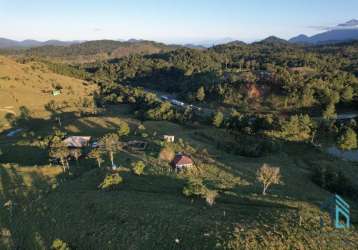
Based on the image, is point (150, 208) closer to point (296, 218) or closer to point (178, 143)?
point (296, 218)

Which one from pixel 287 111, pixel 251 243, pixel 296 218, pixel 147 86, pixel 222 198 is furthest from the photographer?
pixel 147 86

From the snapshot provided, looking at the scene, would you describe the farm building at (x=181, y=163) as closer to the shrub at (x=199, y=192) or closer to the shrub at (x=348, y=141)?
the shrub at (x=199, y=192)

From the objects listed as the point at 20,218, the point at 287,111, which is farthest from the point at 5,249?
the point at 287,111

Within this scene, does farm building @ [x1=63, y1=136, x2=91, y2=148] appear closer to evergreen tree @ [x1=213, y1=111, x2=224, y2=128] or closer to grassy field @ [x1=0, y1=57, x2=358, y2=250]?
grassy field @ [x1=0, y1=57, x2=358, y2=250]

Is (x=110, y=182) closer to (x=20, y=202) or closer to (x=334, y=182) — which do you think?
(x=20, y=202)

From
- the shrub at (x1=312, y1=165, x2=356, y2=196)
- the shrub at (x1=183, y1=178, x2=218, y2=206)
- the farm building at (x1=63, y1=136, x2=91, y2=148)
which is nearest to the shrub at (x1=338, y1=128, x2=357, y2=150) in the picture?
the shrub at (x1=312, y1=165, x2=356, y2=196)

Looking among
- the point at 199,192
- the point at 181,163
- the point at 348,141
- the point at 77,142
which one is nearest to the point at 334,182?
the point at 348,141
